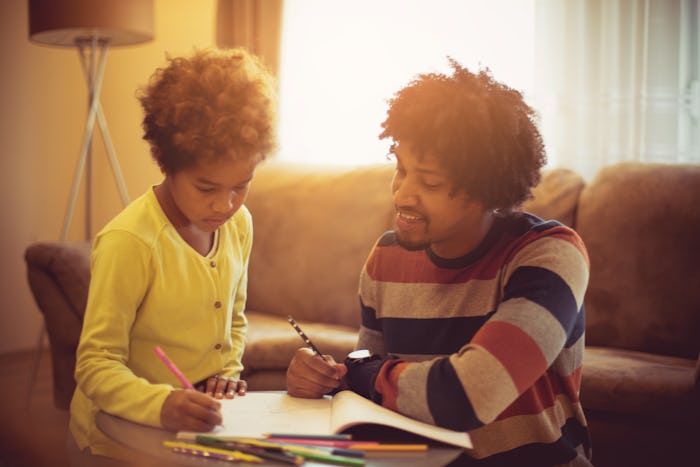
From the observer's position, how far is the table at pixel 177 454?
33.4 inches

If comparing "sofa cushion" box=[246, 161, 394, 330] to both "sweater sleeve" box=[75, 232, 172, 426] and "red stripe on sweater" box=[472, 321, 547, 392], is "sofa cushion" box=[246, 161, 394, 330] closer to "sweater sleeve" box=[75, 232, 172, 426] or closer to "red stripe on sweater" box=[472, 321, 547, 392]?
"sweater sleeve" box=[75, 232, 172, 426]

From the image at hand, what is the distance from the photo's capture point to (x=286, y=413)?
105 cm

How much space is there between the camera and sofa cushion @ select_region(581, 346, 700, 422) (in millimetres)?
1879

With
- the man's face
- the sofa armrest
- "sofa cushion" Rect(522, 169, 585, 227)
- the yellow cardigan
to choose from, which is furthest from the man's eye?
the sofa armrest

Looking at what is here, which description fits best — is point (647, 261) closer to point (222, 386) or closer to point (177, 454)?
point (222, 386)

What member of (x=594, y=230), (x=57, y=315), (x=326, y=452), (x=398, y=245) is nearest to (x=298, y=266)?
(x=57, y=315)

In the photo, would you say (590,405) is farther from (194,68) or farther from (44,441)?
(44,441)

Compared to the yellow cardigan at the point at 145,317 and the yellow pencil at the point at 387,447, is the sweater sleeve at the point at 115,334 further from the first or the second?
the yellow pencil at the point at 387,447

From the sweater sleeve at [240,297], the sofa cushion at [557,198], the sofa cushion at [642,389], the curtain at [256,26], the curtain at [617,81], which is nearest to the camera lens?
the sweater sleeve at [240,297]

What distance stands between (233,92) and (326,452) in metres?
0.69

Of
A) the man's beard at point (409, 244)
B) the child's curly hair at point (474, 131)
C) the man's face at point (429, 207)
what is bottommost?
the man's beard at point (409, 244)

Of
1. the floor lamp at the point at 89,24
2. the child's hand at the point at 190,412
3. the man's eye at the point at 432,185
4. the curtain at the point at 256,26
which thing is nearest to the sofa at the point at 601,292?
the floor lamp at the point at 89,24

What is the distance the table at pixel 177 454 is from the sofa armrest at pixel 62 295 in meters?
1.54

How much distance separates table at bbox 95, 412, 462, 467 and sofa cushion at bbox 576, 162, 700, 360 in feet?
5.37
